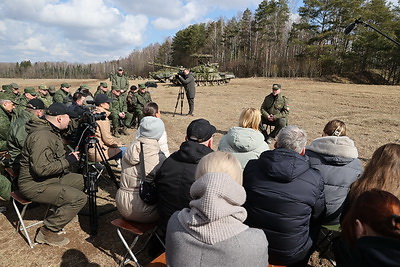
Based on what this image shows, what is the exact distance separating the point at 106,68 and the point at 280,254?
7567 cm

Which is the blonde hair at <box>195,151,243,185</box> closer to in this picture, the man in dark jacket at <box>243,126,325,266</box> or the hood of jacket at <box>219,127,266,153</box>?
the man in dark jacket at <box>243,126,325,266</box>

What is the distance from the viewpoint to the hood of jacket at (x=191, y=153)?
7.66 ft

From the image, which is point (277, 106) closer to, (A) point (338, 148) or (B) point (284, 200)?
(A) point (338, 148)

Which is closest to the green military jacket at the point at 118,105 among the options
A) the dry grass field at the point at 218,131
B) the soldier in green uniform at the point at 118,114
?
the soldier in green uniform at the point at 118,114

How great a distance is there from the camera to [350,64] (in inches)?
1088

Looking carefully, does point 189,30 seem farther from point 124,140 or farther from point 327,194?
point 327,194

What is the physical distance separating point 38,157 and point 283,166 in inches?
101

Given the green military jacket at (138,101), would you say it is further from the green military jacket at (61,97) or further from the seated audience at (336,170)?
the seated audience at (336,170)

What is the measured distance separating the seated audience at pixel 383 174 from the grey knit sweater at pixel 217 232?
1.13 meters

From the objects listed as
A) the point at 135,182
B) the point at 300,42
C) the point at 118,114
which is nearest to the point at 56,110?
the point at 135,182

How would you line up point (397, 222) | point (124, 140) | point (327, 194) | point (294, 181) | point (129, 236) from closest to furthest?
point (397, 222), point (294, 181), point (327, 194), point (129, 236), point (124, 140)

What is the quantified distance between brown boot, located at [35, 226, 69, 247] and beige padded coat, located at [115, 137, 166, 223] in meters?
1.03

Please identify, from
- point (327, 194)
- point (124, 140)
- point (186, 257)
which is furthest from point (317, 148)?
point (124, 140)

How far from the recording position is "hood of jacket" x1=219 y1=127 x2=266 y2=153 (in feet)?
10.1
